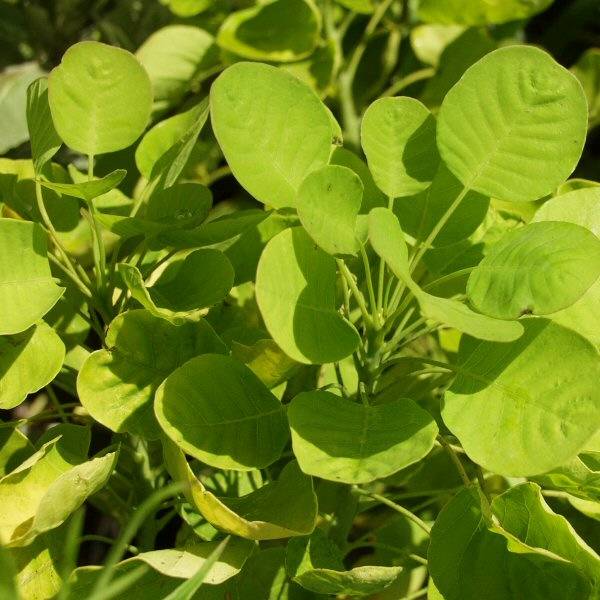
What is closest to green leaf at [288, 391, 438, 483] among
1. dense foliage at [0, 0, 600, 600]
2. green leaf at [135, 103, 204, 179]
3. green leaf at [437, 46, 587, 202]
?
dense foliage at [0, 0, 600, 600]

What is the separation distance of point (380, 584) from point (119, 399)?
0.27 metres

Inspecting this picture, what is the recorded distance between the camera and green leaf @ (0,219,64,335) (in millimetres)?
684

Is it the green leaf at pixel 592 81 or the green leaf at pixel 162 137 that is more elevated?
the green leaf at pixel 162 137

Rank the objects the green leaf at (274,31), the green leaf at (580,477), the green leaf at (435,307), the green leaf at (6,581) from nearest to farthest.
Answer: the green leaf at (6,581) → the green leaf at (435,307) → the green leaf at (580,477) → the green leaf at (274,31)

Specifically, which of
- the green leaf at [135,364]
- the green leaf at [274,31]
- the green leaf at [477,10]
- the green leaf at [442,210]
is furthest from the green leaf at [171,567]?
the green leaf at [477,10]

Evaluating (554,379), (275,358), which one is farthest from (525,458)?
(275,358)

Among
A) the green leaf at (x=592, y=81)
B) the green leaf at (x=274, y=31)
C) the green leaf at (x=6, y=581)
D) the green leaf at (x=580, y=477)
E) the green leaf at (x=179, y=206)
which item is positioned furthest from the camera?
the green leaf at (x=592, y=81)

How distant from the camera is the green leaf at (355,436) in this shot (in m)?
0.59

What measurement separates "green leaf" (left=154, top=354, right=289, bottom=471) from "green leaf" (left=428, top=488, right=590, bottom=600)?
17 centimetres

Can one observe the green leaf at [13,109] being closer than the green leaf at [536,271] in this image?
No

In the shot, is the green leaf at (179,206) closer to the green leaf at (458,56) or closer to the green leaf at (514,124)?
the green leaf at (514,124)

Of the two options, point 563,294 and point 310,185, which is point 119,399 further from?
point 563,294

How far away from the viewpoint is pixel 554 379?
615 mm

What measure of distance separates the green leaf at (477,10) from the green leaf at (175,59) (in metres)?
0.34
